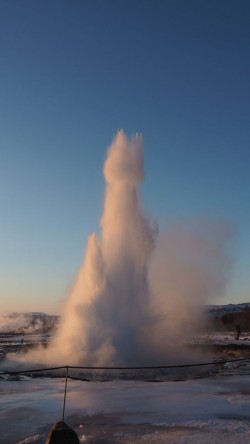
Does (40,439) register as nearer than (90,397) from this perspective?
Yes

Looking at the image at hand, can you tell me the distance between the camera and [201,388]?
1295 cm

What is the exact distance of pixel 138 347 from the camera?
21.2 meters

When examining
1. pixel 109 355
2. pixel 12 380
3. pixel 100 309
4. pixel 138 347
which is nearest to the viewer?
pixel 12 380

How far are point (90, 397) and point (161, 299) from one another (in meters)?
17.5

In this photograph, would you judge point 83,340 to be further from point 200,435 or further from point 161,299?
point 200,435

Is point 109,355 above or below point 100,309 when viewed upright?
below

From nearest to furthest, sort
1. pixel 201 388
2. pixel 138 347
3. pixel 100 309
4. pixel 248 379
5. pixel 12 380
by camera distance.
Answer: pixel 201 388
pixel 248 379
pixel 12 380
pixel 138 347
pixel 100 309

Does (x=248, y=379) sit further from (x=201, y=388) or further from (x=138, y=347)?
Answer: (x=138, y=347)

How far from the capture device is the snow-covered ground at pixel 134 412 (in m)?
7.73

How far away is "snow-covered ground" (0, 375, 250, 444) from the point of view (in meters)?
7.73

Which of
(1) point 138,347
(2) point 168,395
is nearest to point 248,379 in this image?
(2) point 168,395

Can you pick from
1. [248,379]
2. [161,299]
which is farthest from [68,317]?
[248,379]

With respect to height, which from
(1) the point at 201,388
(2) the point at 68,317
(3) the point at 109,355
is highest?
(2) the point at 68,317

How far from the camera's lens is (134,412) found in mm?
9641
